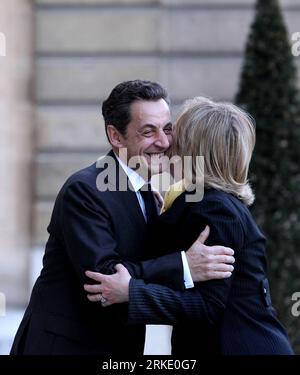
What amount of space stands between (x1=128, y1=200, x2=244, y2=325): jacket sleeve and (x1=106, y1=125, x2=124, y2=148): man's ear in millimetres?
448

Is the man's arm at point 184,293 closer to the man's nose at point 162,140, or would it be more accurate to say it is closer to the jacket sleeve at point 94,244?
the jacket sleeve at point 94,244

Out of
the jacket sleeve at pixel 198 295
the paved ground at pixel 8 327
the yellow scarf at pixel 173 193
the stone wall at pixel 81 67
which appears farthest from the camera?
the stone wall at pixel 81 67

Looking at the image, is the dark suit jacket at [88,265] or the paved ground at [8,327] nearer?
the dark suit jacket at [88,265]

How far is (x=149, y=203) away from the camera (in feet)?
10.3

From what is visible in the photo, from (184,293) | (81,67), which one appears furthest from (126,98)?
(81,67)

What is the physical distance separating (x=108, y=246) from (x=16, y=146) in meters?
4.21

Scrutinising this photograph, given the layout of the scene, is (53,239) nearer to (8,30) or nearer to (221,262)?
(221,262)

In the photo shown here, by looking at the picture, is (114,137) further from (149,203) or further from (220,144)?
(220,144)

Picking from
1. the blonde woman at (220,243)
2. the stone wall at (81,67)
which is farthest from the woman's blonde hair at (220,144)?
the stone wall at (81,67)

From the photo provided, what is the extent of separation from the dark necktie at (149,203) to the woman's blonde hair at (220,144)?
11.1 inches

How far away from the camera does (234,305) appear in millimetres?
2824

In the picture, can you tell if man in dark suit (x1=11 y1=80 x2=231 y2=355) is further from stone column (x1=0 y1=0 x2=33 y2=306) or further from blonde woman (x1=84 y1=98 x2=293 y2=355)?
stone column (x1=0 y1=0 x2=33 y2=306)

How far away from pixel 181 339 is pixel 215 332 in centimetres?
15

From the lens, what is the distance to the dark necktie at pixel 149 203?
3091mm
